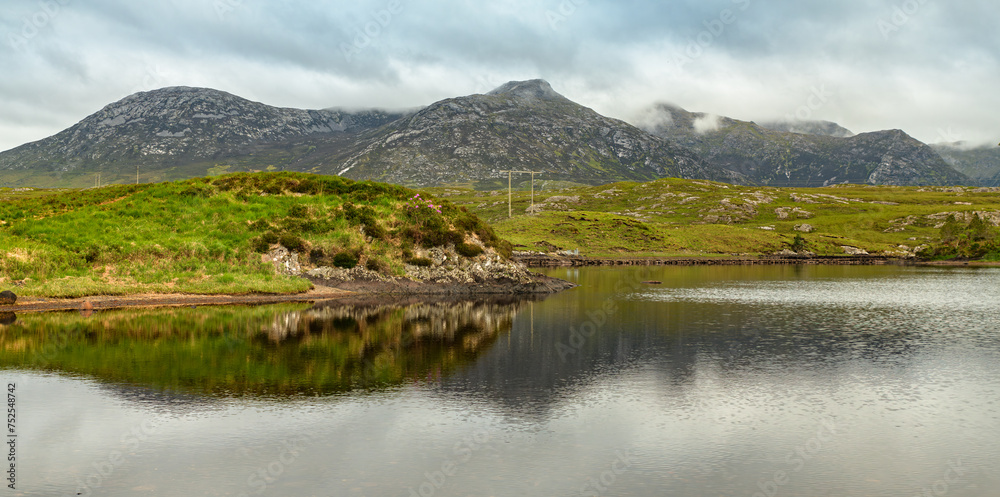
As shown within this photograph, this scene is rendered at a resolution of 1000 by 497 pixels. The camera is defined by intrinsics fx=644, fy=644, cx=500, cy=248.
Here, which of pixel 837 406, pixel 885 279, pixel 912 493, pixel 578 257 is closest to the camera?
pixel 912 493

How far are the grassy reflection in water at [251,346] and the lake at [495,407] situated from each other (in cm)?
25

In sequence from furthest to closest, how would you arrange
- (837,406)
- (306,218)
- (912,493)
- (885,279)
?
(885,279)
(306,218)
(837,406)
(912,493)

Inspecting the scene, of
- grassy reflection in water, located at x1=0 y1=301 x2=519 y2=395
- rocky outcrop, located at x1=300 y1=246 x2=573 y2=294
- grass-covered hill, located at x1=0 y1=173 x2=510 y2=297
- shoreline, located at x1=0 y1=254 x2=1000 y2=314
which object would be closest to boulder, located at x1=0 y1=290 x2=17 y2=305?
shoreline, located at x1=0 y1=254 x2=1000 y2=314

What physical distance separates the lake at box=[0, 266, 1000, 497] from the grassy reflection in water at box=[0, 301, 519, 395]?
0.82 feet

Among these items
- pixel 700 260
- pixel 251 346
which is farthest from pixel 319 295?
pixel 700 260

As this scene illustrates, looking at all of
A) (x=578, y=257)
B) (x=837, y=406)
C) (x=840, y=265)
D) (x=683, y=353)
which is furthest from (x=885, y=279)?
(x=837, y=406)

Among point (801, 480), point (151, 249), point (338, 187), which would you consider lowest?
point (801, 480)

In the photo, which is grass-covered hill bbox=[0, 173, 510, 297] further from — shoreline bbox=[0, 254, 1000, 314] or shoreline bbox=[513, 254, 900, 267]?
shoreline bbox=[513, 254, 900, 267]

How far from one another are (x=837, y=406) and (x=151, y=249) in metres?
69.6

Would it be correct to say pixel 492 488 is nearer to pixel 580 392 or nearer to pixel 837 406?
pixel 580 392

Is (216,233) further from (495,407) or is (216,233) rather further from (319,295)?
(495,407)

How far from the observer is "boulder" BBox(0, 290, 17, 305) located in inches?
2251

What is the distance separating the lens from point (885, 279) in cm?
11856

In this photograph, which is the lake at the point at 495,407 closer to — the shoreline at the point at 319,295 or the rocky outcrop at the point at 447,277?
the shoreline at the point at 319,295
